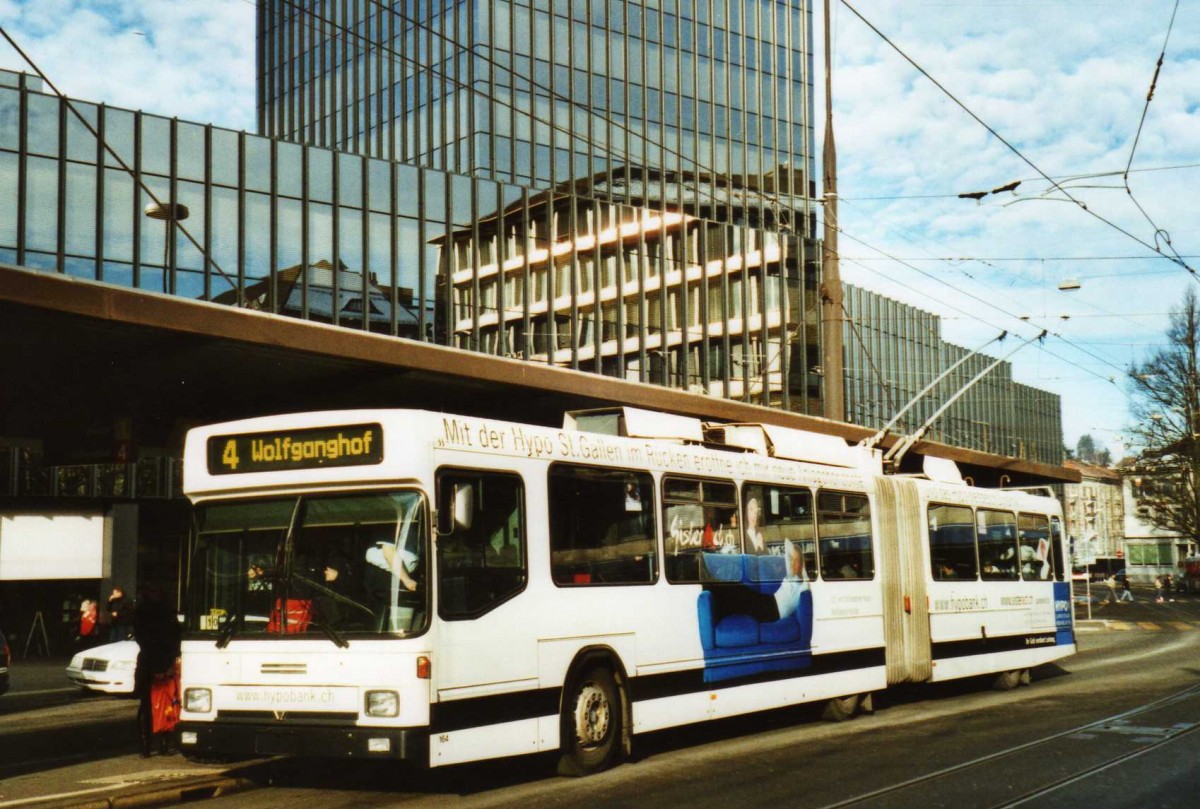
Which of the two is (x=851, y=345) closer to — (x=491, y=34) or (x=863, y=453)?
(x=491, y=34)

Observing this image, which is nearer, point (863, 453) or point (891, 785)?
point (891, 785)

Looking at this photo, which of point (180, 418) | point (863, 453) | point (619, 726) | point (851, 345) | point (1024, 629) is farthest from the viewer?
point (851, 345)

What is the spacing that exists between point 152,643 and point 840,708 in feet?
23.3

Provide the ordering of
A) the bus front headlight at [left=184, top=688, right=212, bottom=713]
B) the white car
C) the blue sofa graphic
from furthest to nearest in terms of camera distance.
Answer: the white car
the blue sofa graphic
the bus front headlight at [left=184, top=688, right=212, bottom=713]

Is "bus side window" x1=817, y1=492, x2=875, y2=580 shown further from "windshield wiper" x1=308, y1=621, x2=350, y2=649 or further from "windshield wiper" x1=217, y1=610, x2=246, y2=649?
"windshield wiper" x1=217, y1=610, x2=246, y2=649

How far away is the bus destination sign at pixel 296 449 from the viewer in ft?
29.7

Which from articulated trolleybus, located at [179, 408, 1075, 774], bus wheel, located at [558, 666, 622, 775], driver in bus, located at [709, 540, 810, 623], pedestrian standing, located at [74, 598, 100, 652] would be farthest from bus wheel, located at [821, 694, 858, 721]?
pedestrian standing, located at [74, 598, 100, 652]

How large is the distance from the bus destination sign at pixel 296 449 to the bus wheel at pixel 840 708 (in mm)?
7132

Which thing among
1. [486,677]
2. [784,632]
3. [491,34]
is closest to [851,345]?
[491,34]

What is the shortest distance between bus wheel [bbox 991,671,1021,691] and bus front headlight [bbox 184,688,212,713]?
1221 centimetres

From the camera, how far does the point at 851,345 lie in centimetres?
5872

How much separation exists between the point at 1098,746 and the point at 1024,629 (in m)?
7.06

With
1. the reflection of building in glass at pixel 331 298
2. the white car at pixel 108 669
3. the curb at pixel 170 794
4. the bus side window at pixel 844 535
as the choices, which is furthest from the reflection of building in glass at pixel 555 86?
the curb at pixel 170 794

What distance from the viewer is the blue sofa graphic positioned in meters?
11.9
